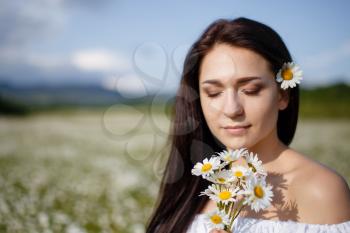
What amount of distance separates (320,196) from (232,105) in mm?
615

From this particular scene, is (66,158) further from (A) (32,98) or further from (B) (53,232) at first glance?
(A) (32,98)

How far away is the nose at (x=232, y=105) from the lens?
219 cm

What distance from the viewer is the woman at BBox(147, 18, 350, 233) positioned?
7.22ft

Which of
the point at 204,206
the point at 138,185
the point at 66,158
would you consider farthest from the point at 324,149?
the point at 204,206

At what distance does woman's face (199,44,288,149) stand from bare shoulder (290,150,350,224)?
31cm

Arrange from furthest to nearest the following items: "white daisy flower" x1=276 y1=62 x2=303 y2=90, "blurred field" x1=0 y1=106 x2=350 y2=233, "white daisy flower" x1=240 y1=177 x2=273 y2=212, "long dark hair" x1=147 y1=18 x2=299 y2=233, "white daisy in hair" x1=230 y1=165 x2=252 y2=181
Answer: "blurred field" x1=0 y1=106 x2=350 y2=233 → "long dark hair" x1=147 y1=18 x2=299 y2=233 → "white daisy flower" x1=276 y1=62 x2=303 y2=90 → "white daisy in hair" x1=230 y1=165 x2=252 y2=181 → "white daisy flower" x1=240 y1=177 x2=273 y2=212

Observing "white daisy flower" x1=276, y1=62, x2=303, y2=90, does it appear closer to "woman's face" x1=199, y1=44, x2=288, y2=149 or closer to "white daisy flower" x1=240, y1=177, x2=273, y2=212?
"woman's face" x1=199, y1=44, x2=288, y2=149

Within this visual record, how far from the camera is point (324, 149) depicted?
920cm

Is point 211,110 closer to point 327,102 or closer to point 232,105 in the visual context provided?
point 232,105

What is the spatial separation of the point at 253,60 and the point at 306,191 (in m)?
0.70

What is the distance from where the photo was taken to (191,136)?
2.75 metres

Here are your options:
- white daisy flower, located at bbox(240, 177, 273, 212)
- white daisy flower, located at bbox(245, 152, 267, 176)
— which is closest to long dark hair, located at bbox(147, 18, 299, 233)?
white daisy flower, located at bbox(245, 152, 267, 176)

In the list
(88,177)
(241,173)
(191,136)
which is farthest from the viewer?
(88,177)

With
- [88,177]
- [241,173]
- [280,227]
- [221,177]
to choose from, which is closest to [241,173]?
[241,173]
